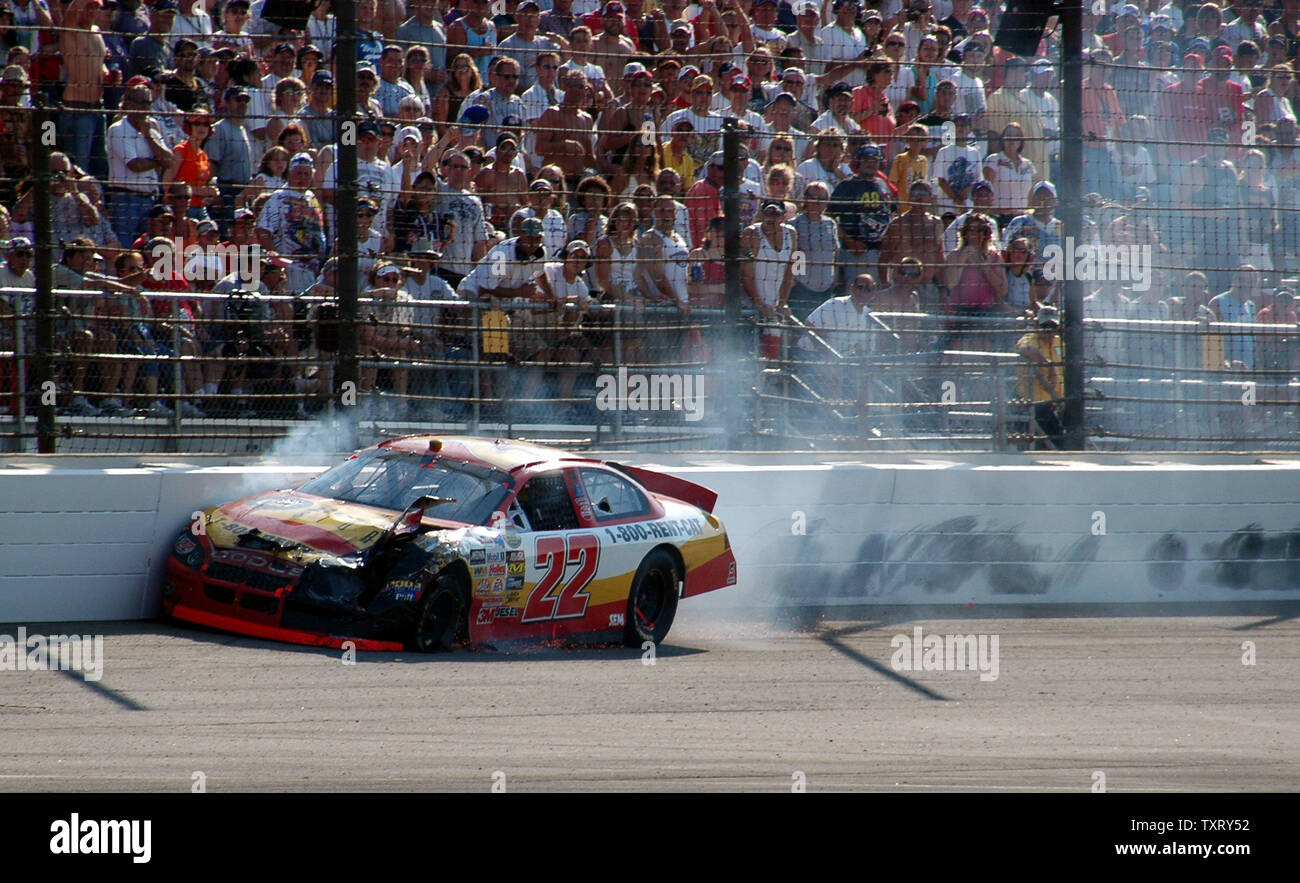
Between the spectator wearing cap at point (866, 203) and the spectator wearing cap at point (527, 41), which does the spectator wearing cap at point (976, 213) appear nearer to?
the spectator wearing cap at point (866, 203)

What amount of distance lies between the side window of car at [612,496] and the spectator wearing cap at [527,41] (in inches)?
167

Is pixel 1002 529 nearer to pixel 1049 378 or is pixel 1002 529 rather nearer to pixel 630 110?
pixel 1049 378

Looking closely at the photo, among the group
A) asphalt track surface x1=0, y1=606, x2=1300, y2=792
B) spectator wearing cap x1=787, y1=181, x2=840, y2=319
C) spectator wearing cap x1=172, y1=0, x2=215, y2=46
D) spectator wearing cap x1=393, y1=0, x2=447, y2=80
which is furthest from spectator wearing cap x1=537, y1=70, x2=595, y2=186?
asphalt track surface x1=0, y1=606, x2=1300, y2=792

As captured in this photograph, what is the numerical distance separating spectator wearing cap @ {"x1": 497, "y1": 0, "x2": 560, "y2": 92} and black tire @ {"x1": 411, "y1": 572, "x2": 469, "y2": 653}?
5376 mm

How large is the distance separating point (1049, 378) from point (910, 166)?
7.85 ft

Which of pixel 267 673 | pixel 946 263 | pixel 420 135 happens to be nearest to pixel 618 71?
pixel 420 135

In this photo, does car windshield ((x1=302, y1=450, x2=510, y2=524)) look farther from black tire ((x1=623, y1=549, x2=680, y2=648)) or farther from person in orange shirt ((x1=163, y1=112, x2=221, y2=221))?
person in orange shirt ((x1=163, y1=112, x2=221, y2=221))

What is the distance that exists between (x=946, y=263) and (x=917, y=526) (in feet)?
7.62

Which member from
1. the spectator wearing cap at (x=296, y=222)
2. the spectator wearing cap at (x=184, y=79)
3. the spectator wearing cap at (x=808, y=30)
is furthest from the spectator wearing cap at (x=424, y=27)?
the spectator wearing cap at (x=808, y=30)

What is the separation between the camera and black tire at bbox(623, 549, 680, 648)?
8.77 m

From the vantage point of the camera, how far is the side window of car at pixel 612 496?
29.0 feet

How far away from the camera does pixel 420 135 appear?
10398 millimetres

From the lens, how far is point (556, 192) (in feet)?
33.5

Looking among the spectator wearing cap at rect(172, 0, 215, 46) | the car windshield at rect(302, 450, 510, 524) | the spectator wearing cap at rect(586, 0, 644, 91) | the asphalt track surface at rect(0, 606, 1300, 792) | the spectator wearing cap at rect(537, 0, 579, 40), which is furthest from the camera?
the spectator wearing cap at rect(537, 0, 579, 40)
